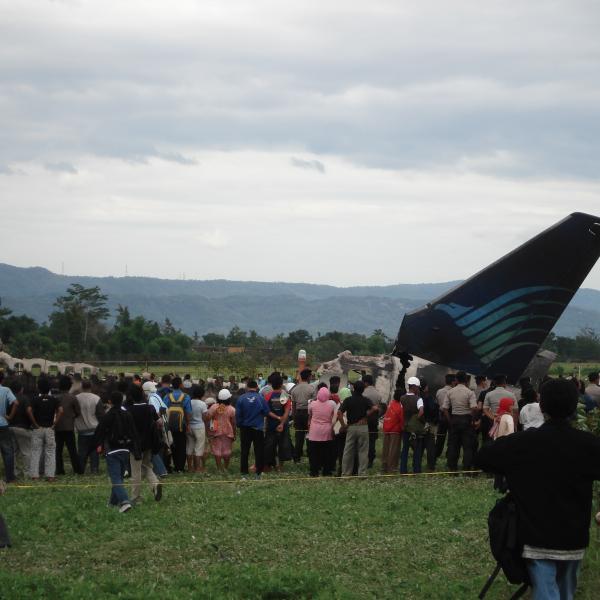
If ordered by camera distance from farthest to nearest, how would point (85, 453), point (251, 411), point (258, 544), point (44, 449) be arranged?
point (85, 453), point (251, 411), point (44, 449), point (258, 544)

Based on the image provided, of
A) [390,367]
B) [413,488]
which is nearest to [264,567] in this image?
[413,488]

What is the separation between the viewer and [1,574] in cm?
1040

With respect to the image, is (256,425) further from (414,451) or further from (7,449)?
(7,449)

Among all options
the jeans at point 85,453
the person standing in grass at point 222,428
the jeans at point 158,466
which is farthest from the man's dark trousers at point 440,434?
the jeans at point 85,453

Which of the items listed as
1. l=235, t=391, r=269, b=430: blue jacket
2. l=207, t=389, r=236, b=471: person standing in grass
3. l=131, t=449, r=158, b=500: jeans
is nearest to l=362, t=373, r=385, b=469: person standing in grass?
l=235, t=391, r=269, b=430: blue jacket

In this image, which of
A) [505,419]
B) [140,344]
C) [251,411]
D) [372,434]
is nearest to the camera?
[505,419]

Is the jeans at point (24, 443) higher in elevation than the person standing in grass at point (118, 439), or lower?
lower

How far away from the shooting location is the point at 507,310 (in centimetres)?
2358

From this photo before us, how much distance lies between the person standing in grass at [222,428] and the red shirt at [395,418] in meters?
3.10

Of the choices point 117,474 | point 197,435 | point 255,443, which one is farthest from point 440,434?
point 117,474

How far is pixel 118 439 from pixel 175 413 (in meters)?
5.09

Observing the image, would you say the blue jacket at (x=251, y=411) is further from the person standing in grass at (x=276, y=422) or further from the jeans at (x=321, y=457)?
the jeans at (x=321, y=457)

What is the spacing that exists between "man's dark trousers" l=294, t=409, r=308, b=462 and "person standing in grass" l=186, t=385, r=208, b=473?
6.47 feet

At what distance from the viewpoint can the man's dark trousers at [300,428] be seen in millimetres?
21188
